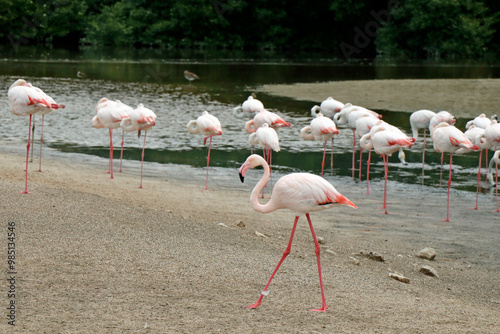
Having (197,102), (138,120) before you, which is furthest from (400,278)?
(197,102)

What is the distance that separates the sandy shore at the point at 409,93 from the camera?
19062mm

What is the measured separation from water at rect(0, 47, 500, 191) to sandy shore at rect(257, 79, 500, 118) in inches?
48.4

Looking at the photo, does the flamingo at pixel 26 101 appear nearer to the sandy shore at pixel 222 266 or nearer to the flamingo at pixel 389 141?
the sandy shore at pixel 222 266

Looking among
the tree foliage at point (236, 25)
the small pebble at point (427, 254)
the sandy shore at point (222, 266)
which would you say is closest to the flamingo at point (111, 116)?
the sandy shore at point (222, 266)

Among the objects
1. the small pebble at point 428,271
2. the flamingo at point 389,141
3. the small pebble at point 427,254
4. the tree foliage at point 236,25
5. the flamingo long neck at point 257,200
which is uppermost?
the tree foliage at point 236,25

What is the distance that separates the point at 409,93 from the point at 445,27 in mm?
23507

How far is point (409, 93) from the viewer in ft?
71.5

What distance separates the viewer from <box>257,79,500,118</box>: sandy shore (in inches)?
750

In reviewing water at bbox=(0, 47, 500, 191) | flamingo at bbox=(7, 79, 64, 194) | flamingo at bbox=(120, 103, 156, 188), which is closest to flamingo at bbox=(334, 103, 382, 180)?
water at bbox=(0, 47, 500, 191)

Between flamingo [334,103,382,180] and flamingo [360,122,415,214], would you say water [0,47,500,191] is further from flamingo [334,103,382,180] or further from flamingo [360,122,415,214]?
flamingo [360,122,415,214]

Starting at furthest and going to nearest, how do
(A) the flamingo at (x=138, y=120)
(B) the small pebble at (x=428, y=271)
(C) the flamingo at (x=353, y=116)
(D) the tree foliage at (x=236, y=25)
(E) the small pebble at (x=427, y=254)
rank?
1. (D) the tree foliage at (x=236, y=25)
2. (C) the flamingo at (x=353, y=116)
3. (A) the flamingo at (x=138, y=120)
4. (E) the small pebble at (x=427, y=254)
5. (B) the small pebble at (x=428, y=271)

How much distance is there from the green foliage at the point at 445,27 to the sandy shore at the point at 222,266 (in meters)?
34.9

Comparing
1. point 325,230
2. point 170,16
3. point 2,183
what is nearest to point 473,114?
point 325,230

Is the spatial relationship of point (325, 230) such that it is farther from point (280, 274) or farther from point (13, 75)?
point (13, 75)
